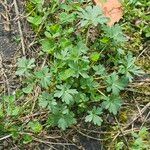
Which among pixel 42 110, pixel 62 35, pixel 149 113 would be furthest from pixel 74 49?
pixel 149 113

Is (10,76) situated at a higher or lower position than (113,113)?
higher

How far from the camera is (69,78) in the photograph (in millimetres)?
2871

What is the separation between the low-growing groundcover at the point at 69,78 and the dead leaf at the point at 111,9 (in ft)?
0.30

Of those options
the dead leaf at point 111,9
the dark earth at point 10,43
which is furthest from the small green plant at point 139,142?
the dead leaf at point 111,9

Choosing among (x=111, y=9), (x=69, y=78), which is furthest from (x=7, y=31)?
(x=111, y=9)

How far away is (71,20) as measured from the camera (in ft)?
10.1

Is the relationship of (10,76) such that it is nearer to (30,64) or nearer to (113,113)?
(30,64)

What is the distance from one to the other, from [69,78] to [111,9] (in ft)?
2.16

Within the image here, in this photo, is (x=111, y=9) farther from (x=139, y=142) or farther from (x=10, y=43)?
(x=139, y=142)

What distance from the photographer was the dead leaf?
3.19m

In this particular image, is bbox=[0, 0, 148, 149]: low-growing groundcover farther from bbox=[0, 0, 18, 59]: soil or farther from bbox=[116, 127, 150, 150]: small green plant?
bbox=[0, 0, 18, 59]: soil

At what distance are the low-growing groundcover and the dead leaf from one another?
90 millimetres

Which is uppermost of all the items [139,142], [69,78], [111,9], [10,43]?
[111,9]

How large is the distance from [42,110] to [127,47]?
74 cm
